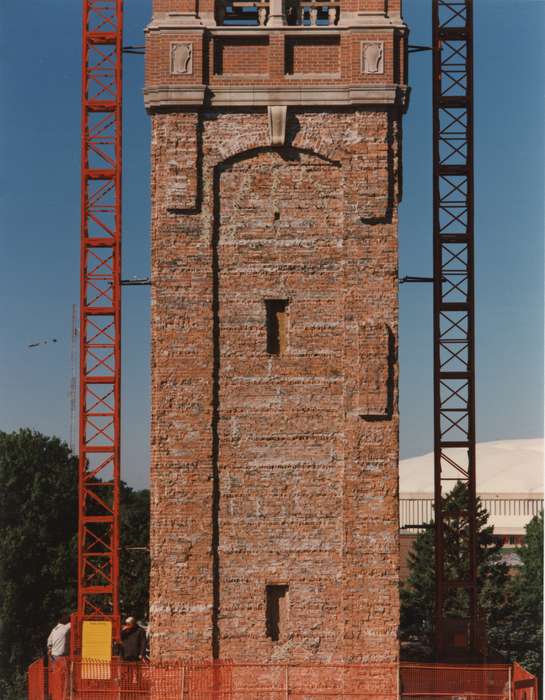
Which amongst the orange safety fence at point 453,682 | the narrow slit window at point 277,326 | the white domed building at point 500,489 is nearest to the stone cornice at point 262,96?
the narrow slit window at point 277,326

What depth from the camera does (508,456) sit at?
13050 centimetres

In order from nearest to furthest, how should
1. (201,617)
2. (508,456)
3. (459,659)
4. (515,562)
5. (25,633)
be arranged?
(201,617) < (459,659) < (25,633) < (515,562) < (508,456)

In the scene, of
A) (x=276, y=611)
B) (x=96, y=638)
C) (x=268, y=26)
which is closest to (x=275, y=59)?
(x=268, y=26)

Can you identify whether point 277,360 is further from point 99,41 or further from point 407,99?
point 99,41

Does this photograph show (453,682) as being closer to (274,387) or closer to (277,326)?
(274,387)

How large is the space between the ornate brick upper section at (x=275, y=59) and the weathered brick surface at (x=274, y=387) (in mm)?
465

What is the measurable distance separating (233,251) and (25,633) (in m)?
41.0

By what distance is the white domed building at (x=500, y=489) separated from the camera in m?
92.7

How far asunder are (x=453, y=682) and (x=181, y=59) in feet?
52.6

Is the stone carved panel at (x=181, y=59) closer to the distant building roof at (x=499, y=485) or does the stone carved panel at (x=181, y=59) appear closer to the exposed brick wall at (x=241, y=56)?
the exposed brick wall at (x=241, y=56)

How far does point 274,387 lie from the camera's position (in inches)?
1201

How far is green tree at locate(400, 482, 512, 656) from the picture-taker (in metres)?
63.3

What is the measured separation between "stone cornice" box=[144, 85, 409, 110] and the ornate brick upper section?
23 millimetres

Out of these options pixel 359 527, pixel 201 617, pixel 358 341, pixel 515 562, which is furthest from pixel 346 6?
pixel 515 562
